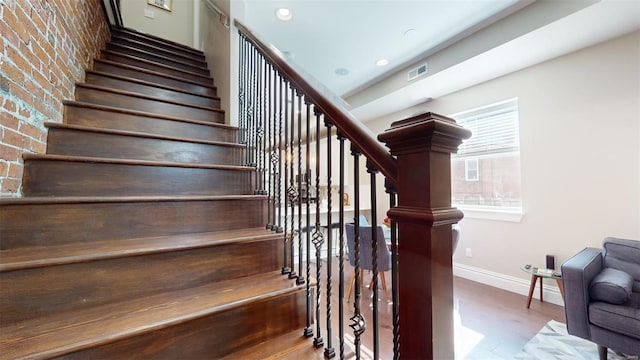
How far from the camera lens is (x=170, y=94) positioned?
236cm

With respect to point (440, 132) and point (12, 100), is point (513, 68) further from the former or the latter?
point (12, 100)

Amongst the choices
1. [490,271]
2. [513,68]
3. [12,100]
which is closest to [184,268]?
[12,100]

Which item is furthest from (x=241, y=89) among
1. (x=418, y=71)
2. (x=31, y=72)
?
(x=418, y=71)

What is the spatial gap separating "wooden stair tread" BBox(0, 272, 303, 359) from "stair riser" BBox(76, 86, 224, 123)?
1.61 m

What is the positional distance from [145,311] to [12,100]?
1.02 metres

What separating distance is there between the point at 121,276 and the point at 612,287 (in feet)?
9.52

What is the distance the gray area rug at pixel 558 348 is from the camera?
1940 millimetres

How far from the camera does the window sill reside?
10.5 feet

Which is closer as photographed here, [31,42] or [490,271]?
[31,42]

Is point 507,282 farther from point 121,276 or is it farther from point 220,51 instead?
point 220,51

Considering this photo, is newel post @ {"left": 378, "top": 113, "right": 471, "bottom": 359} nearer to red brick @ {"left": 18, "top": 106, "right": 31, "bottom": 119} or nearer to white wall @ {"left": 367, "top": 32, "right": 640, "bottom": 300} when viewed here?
red brick @ {"left": 18, "top": 106, "right": 31, "bottom": 119}

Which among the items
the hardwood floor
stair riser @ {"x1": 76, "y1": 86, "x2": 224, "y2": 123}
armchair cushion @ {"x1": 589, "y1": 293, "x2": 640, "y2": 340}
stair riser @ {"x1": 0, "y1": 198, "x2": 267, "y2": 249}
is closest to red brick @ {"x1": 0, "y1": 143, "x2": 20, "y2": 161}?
stair riser @ {"x1": 0, "y1": 198, "x2": 267, "y2": 249}

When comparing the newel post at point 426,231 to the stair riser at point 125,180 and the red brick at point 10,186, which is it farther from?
the red brick at point 10,186

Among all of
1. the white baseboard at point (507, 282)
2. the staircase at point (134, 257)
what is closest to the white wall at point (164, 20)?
the staircase at point (134, 257)
